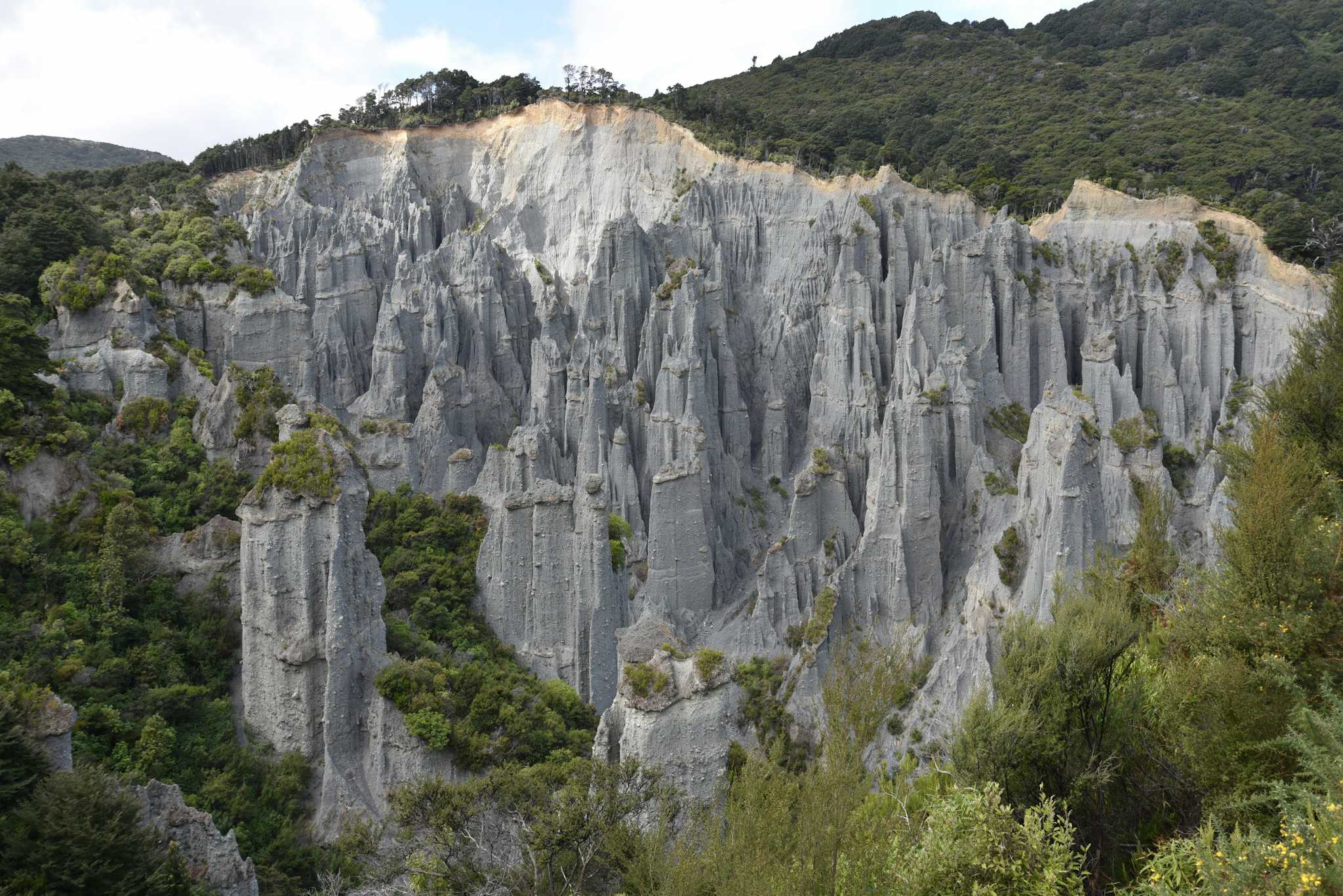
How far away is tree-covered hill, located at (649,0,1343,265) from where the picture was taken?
51906mm

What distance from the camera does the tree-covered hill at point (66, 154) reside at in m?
94.6

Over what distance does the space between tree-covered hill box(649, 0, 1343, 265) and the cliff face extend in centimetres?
559

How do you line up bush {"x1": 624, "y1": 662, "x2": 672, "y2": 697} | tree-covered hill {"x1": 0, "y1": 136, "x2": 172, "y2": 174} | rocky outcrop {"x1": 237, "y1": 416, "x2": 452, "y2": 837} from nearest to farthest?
bush {"x1": 624, "y1": 662, "x2": 672, "y2": 697}
rocky outcrop {"x1": 237, "y1": 416, "x2": 452, "y2": 837}
tree-covered hill {"x1": 0, "y1": 136, "x2": 172, "y2": 174}

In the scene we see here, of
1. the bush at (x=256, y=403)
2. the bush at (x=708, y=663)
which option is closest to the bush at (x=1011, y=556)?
the bush at (x=708, y=663)

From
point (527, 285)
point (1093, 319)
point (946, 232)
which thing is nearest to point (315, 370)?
point (527, 285)

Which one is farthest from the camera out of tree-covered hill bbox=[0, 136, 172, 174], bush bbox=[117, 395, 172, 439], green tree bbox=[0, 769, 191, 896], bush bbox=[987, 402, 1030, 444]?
tree-covered hill bbox=[0, 136, 172, 174]

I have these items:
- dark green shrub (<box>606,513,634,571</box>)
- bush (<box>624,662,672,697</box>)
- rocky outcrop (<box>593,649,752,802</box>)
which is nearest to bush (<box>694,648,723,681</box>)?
rocky outcrop (<box>593,649,752,802</box>)

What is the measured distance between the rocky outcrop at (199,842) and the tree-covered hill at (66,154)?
96.4 meters

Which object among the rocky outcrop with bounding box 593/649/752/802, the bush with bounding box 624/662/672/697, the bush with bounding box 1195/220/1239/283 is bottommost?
the rocky outcrop with bounding box 593/649/752/802

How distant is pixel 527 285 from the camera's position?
46688 millimetres

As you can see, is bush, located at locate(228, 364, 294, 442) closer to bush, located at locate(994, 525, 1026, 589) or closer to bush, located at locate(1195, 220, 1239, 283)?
bush, located at locate(994, 525, 1026, 589)

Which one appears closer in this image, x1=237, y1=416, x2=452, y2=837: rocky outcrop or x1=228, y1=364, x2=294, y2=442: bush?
x1=237, y1=416, x2=452, y2=837: rocky outcrop

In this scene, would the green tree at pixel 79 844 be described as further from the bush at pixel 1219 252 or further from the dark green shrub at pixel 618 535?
the bush at pixel 1219 252

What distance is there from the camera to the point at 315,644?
1933 cm
